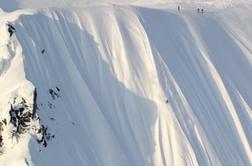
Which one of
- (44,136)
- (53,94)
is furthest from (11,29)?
(44,136)

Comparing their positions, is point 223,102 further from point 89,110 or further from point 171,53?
point 89,110

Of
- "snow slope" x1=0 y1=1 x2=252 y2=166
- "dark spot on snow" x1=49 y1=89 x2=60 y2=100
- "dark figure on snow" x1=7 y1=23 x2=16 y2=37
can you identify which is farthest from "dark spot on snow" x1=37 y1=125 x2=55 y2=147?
"dark figure on snow" x1=7 y1=23 x2=16 y2=37

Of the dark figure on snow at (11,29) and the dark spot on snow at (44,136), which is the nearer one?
the dark spot on snow at (44,136)

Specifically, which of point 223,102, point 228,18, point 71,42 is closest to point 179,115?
point 223,102

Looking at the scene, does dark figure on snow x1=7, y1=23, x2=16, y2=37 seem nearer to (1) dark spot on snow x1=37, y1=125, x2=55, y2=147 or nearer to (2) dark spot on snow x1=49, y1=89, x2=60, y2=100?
(2) dark spot on snow x1=49, y1=89, x2=60, y2=100

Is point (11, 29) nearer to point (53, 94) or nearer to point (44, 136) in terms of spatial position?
point (53, 94)

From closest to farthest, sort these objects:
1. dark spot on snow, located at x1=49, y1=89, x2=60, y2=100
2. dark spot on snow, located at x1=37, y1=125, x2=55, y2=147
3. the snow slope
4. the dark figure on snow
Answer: dark spot on snow, located at x1=37, y1=125, x2=55, y2=147, the snow slope, dark spot on snow, located at x1=49, y1=89, x2=60, y2=100, the dark figure on snow

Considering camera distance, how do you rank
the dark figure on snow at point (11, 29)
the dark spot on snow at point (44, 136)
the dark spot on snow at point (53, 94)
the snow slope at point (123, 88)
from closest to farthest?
the dark spot on snow at point (44, 136) → the snow slope at point (123, 88) → the dark spot on snow at point (53, 94) → the dark figure on snow at point (11, 29)

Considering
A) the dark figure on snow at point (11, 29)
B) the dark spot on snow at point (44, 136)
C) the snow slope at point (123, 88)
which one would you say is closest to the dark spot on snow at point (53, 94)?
the snow slope at point (123, 88)

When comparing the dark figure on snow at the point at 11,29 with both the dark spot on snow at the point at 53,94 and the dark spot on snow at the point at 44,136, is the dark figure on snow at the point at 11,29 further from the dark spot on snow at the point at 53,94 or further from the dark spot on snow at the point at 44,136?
the dark spot on snow at the point at 44,136
